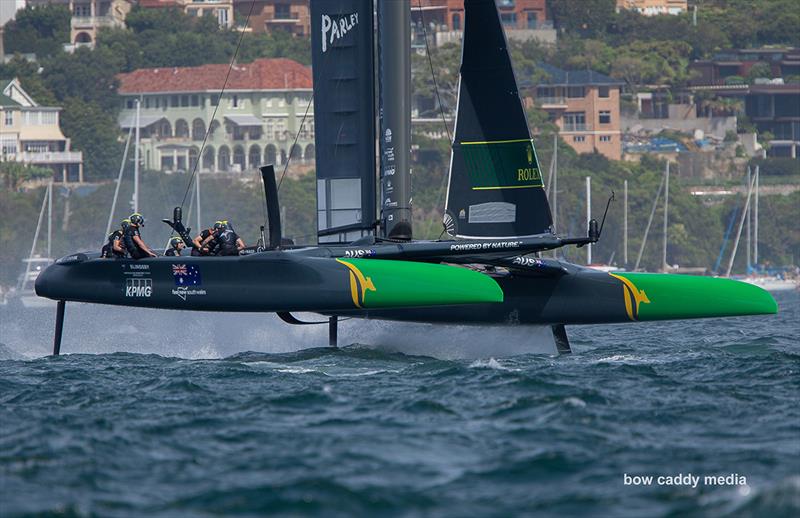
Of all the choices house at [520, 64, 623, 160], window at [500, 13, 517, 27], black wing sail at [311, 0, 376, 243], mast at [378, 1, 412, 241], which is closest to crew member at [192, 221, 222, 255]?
black wing sail at [311, 0, 376, 243]

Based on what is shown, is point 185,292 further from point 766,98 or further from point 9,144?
point 766,98

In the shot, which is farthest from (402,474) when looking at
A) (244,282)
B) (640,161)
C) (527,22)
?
(527,22)

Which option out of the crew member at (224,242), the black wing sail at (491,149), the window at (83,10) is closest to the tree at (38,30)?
the window at (83,10)

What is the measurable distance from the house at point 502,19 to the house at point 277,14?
283 inches

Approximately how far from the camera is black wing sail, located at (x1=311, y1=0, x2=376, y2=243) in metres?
16.0

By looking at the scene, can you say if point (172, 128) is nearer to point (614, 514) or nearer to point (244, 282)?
point (244, 282)

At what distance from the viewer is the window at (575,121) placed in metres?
74.5

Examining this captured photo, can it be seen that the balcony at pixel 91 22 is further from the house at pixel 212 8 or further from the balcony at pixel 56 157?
the balcony at pixel 56 157

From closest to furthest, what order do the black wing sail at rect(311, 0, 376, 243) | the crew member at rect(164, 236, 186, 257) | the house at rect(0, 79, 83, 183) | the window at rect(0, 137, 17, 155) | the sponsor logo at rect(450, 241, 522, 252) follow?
the sponsor logo at rect(450, 241, 522, 252) → the crew member at rect(164, 236, 186, 257) → the black wing sail at rect(311, 0, 376, 243) → the house at rect(0, 79, 83, 183) → the window at rect(0, 137, 17, 155)

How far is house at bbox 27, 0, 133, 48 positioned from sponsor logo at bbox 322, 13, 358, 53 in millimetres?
68699

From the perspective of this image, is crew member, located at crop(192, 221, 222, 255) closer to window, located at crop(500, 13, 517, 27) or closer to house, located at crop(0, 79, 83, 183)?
house, located at crop(0, 79, 83, 183)

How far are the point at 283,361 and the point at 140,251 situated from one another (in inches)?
72.1

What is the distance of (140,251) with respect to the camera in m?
14.7

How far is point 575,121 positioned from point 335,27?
2353 inches
